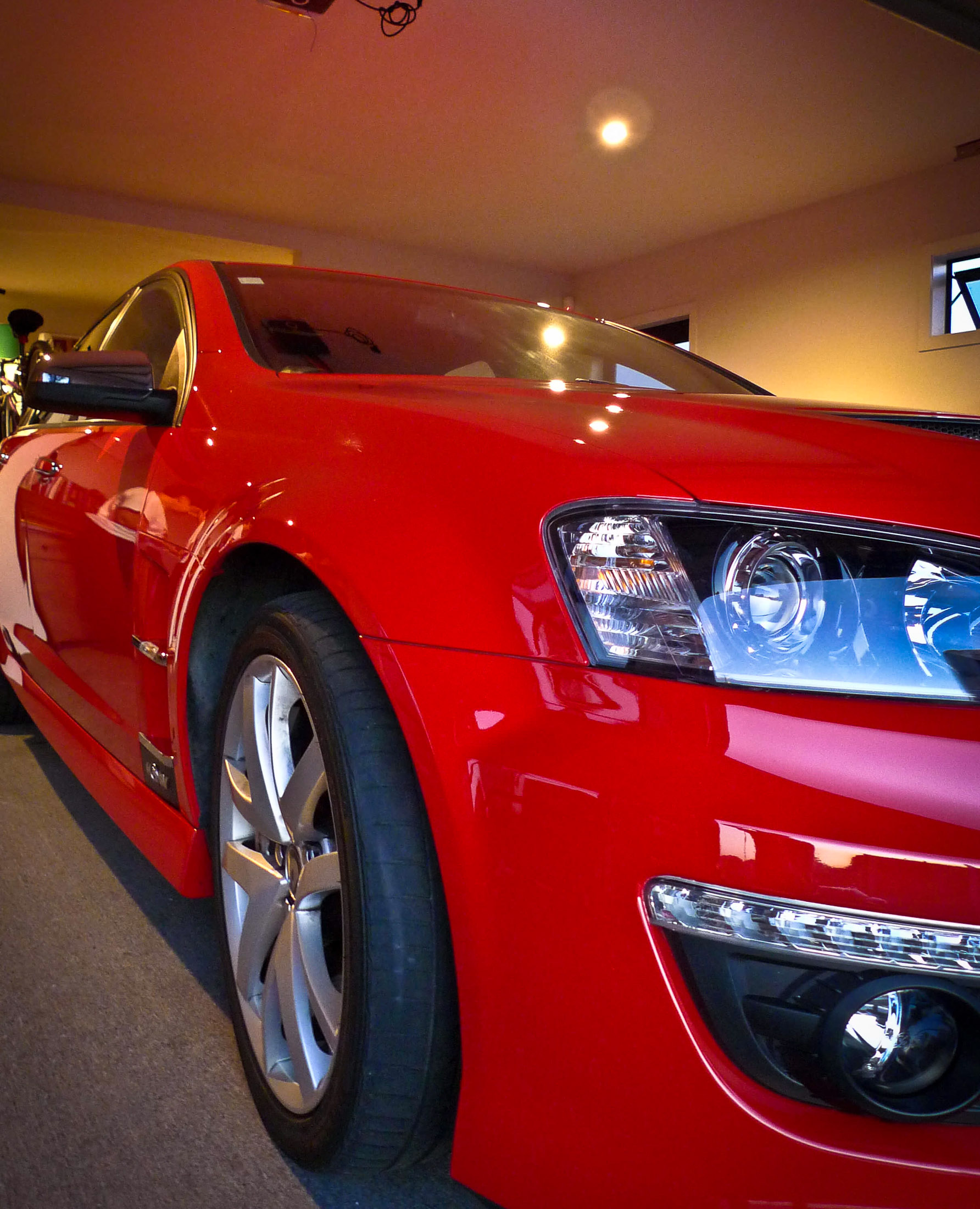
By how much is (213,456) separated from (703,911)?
0.92 meters

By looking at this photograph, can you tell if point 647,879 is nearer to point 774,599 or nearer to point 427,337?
point 774,599

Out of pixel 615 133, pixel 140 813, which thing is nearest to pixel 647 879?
pixel 140 813

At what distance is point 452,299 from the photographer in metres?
2.03

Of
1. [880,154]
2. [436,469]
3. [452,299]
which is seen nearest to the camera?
[436,469]

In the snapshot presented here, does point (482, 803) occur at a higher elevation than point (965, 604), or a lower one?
lower

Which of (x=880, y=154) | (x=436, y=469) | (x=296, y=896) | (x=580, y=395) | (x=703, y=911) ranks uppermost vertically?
(x=880, y=154)

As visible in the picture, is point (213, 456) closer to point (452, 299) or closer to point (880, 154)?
point (452, 299)

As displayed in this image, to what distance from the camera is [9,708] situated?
9.82 feet

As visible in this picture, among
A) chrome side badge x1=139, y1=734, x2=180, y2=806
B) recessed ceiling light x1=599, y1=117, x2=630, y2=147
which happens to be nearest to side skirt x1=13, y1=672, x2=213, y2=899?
chrome side badge x1=139, y1=734, x2=180, y2=806

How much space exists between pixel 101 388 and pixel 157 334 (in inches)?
19.2

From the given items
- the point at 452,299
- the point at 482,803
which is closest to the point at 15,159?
the point at 452,299

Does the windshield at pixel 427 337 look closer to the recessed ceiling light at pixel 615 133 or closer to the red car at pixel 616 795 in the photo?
the red car at pixel 616 795

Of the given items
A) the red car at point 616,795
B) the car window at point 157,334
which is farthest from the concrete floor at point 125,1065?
the car window at point 157,334

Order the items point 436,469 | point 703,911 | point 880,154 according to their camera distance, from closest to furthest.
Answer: point 703,911 < point 436,469 < point 880,154
